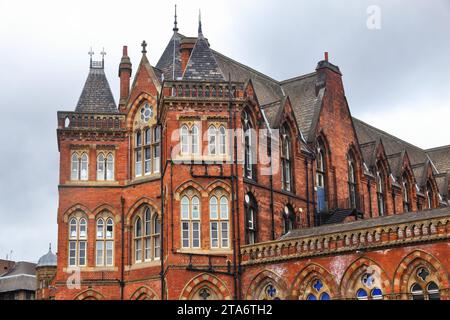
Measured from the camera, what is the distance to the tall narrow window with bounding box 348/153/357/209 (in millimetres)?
50263

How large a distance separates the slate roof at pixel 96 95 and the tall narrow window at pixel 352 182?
620 inches

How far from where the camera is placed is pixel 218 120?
39594mm

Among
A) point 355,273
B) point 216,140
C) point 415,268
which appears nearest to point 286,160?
point 216,140

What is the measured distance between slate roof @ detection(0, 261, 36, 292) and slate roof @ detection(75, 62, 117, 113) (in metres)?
51.1

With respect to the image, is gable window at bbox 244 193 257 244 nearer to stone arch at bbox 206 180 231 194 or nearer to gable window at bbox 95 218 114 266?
stone arch at bbox 206 180 231 194

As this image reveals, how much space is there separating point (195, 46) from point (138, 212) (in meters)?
9.24

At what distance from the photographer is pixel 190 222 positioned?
38062mm

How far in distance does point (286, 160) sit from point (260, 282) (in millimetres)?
9512

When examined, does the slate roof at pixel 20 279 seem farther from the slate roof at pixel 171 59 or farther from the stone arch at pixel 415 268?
the stone arch at pixel 415 268

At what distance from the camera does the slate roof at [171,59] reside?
44.2 meters

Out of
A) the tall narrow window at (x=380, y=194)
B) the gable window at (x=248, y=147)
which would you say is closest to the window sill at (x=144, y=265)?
the gable window at (x=248, y=147)

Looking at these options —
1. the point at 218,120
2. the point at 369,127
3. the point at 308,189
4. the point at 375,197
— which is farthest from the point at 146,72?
the point at 369,127

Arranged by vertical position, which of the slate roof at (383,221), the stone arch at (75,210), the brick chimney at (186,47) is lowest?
the slate roof at (383,221)
